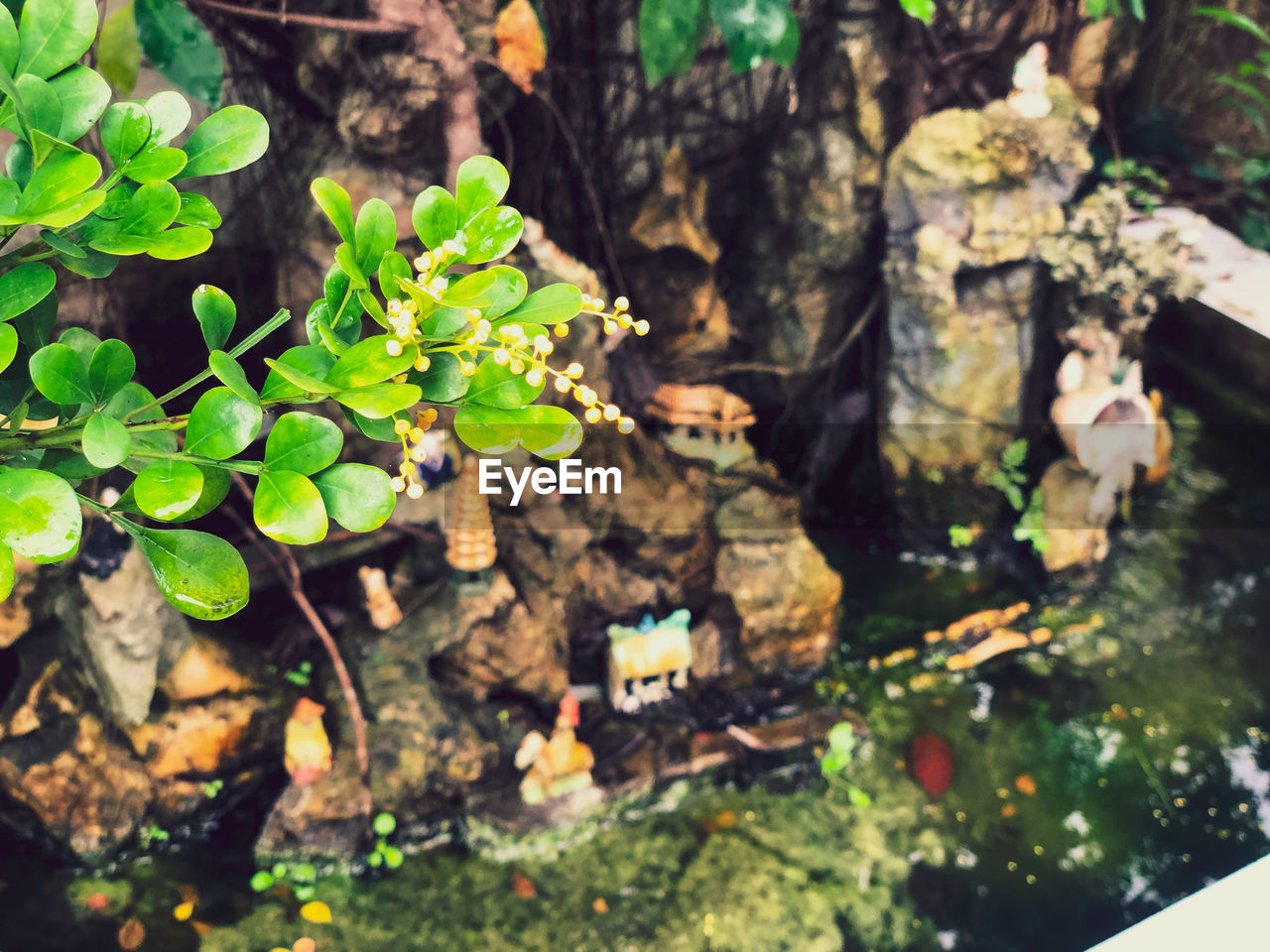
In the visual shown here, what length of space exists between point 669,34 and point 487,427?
1.03 metres

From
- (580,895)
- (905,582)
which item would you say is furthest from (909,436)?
(580,895)

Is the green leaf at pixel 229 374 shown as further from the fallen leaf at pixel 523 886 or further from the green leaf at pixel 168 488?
the fallen leaf at pixel 523 886

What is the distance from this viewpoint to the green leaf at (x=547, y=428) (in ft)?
2.03

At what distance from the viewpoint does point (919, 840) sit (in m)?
1.88

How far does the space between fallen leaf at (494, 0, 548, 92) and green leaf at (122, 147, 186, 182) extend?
4.14ft

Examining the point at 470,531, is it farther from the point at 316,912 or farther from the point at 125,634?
the point at 316,912

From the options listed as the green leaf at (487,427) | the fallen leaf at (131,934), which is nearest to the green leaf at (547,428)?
the green leaf at (487,427)

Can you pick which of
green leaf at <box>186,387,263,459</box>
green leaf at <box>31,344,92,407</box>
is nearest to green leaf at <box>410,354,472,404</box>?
green leaf at <box>186,387,263,459</box>

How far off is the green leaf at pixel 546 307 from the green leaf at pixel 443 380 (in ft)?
0.18

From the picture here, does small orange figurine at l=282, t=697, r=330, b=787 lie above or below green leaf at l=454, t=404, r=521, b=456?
below

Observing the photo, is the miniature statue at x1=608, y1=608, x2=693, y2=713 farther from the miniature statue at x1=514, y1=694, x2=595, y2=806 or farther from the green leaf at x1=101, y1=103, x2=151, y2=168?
the green leaf at x1=101, y1=103, x2=151, y2=168

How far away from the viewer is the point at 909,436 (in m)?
2.47

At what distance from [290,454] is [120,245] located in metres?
0.18

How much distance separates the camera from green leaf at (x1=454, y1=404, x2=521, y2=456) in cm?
60
